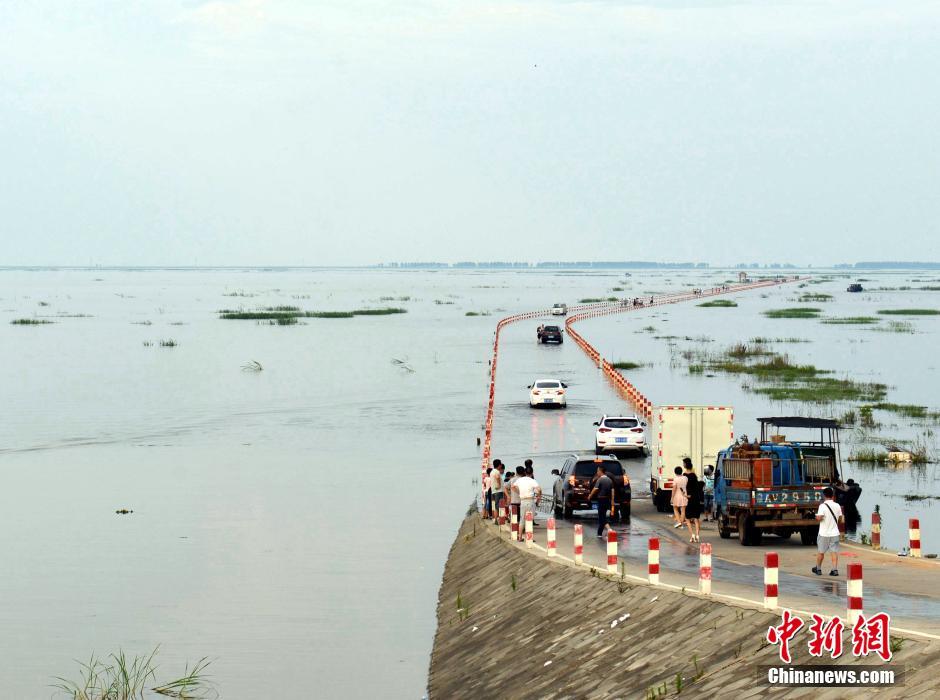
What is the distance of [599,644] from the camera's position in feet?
62.6

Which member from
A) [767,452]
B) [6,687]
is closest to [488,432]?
[767,452]

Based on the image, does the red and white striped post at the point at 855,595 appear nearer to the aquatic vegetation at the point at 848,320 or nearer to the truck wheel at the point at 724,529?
the truck wheel at the point at 724,529

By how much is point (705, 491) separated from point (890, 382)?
5358cm

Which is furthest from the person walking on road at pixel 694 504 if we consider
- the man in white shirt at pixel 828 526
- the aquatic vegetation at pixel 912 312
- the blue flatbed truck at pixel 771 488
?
the aquatic vegetation at pixel 912 312

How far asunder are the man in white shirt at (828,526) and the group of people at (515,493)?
7.79m

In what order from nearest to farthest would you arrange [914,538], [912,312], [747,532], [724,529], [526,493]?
[914,538] → [747,532] → [724,529] → [526,493] → [912,312]

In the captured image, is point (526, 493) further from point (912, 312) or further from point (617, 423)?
point (912, 312)

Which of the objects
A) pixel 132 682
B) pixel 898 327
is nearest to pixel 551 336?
pixel 898 327

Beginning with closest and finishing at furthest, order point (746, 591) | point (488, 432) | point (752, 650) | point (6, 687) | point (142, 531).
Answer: point (752, 650) < point (746, 591) < point (6, 687) < point (142, 531) < point (488, 432)

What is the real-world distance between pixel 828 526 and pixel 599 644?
522cm

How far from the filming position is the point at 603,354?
105375mm

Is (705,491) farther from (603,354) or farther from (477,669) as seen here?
(603,354)

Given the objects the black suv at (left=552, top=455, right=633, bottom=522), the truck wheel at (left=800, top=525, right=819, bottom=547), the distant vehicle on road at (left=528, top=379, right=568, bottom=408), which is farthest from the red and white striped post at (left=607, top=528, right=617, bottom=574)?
the distant vehicle on road at (left=528, top=379, right=568, bottom=408)

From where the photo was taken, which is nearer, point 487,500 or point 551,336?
point 487,500
